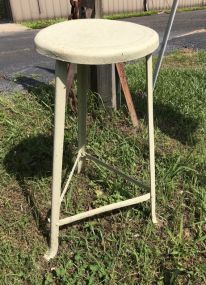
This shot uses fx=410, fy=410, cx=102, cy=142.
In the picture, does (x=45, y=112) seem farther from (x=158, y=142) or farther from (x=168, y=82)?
(x=168, y=82)

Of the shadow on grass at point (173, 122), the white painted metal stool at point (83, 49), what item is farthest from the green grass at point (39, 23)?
the white painted metal stool at point (83, 49)

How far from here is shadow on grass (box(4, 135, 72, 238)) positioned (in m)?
2.74

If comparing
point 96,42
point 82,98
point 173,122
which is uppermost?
point 96,42

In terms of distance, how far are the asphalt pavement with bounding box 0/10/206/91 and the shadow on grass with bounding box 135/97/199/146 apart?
4.57ft

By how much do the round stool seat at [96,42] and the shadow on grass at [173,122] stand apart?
147 centimetres

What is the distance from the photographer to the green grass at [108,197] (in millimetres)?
2262

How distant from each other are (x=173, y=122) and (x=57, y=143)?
1815 mm

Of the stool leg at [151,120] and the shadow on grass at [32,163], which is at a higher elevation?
the stool leg at [151,120]

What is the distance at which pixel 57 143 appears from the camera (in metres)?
1.99

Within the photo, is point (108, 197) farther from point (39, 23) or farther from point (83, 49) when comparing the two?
point (39, 23)

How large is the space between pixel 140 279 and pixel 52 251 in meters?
0.52

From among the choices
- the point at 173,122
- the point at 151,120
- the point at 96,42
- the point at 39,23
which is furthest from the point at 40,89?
the point at 39,23

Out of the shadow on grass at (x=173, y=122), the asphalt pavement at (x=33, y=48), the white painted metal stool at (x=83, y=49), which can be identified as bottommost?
the asphalt pavement at (x=33, y=48)

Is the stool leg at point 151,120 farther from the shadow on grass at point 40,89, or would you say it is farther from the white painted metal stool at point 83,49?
the shadow on grass at point 40,89
